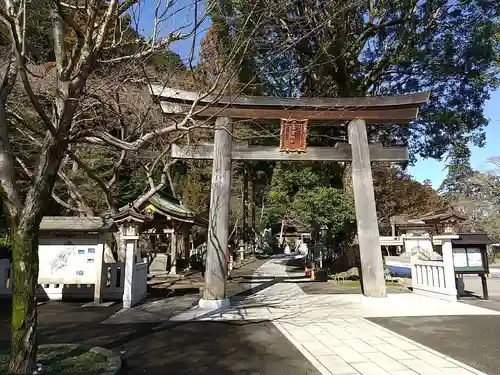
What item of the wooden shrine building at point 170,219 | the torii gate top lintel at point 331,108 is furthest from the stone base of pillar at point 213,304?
the wooden shrine building at point 170,219

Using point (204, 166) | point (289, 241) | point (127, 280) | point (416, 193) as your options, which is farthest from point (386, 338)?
point (289, 241)

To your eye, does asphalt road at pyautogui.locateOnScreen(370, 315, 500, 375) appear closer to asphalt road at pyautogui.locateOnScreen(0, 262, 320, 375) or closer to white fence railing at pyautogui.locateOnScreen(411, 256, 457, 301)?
white fence railing at pyautogui.locateOnScreen(411, 256, 457, 301)

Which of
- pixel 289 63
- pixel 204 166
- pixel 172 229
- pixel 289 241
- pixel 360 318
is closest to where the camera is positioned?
pixel 360 318

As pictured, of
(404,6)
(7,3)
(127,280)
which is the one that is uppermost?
(404,6)

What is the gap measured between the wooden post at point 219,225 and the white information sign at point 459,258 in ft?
19.5

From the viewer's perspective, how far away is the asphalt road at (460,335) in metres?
4.73

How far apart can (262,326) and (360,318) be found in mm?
2172

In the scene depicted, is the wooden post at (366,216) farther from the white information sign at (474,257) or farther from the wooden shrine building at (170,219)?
the wooden shrine building at (170,219)

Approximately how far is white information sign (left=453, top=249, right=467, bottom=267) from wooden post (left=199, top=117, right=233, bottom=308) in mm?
5950

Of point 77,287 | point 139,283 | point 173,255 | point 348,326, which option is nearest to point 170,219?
point 173,255

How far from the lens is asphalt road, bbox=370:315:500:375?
4.73m

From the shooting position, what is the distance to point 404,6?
13.8 meters

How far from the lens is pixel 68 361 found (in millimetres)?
4430

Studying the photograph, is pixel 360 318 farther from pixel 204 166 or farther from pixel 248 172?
pixel 248 172
